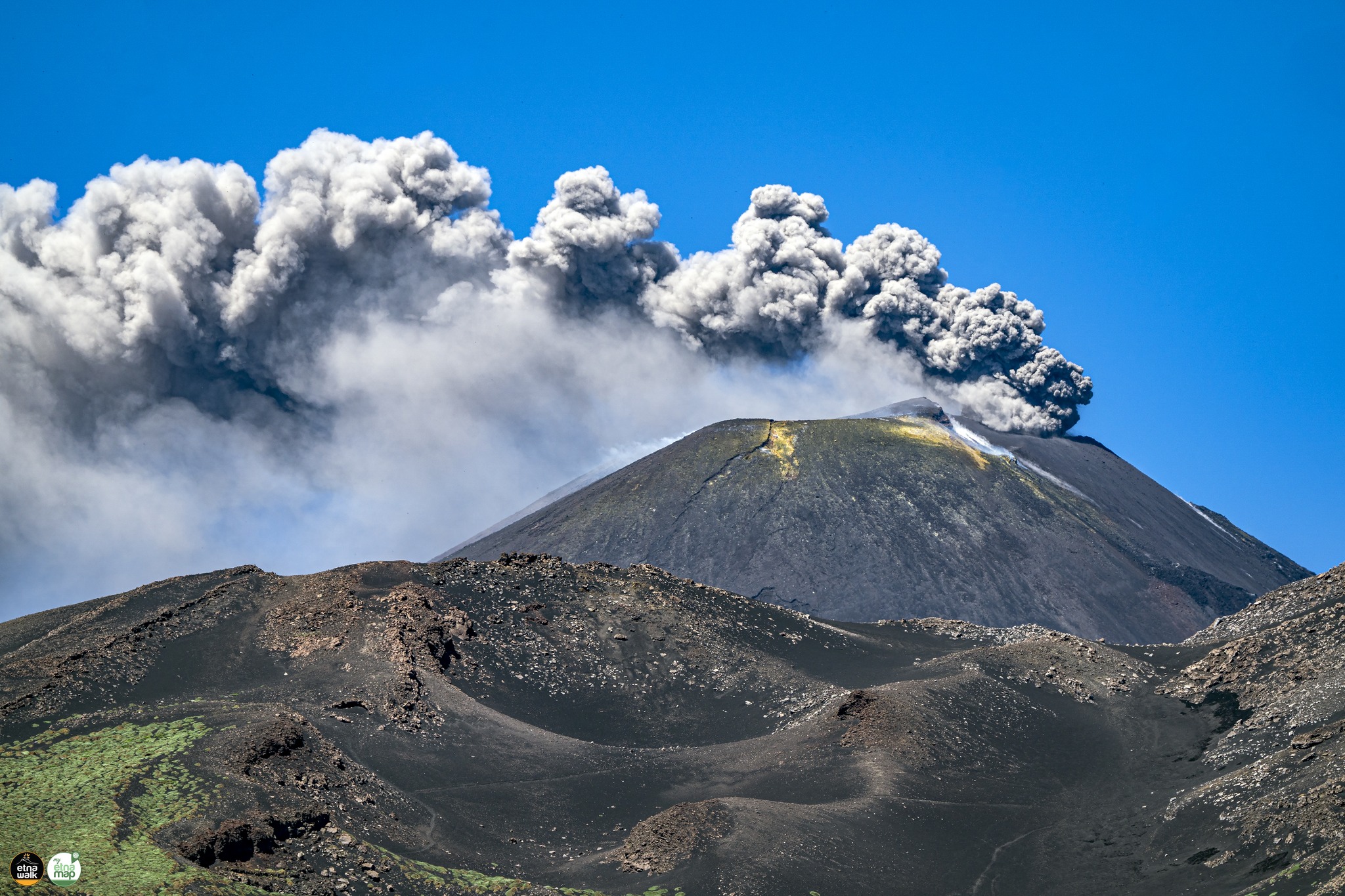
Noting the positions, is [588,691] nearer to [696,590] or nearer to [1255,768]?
[696,590]

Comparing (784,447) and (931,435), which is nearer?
(784,447)

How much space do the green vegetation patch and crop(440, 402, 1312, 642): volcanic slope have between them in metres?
54.4

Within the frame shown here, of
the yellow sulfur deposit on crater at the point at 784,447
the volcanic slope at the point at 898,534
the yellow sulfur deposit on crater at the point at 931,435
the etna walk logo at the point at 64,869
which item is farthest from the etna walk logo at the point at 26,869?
the yellow sulfur deposit on crater at the point at 931,435

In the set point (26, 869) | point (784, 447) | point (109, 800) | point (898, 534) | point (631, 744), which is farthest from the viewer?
point (784, 447)

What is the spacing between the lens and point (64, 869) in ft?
57.5

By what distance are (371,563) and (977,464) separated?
207ft

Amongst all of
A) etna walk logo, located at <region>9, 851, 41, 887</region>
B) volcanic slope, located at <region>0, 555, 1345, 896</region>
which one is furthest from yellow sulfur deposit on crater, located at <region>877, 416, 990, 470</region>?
etna walk logo, located at <region>9, 851, 41, 887</region>

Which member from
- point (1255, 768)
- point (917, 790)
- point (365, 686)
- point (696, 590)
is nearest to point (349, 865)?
point (365, 686)

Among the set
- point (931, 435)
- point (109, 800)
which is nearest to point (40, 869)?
point (109, 800)

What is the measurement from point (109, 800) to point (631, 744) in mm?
18173

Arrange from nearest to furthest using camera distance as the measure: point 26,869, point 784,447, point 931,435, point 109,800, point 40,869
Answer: point 26,869
point 40,869
point 109,800
point 784,447
point 931,435

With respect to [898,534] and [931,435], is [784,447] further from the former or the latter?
[898,534]

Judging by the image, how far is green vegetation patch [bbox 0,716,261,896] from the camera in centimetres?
1831

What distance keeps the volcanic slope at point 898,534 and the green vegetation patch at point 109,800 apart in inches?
2141
